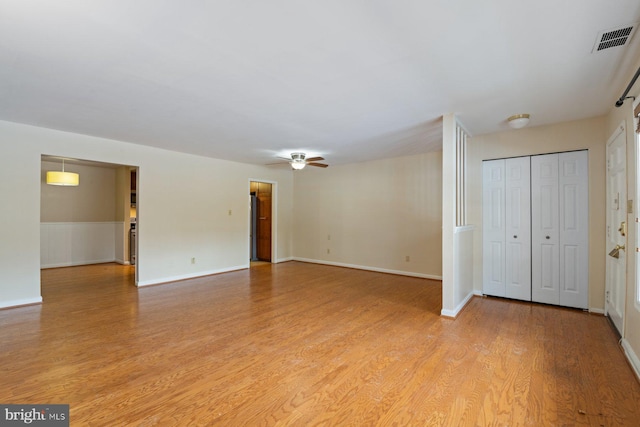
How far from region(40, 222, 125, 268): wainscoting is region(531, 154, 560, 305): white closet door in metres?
8.54

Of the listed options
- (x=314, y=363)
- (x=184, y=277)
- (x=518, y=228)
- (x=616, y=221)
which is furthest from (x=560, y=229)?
(x=184, y=277)

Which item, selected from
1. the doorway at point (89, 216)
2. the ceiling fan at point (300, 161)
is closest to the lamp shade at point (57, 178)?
the doorway at point (89, 216)

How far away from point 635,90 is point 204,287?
222 inches

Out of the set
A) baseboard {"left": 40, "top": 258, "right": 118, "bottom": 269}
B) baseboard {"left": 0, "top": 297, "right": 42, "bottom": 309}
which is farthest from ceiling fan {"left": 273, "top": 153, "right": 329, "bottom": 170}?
Result: baseboard {"left": 40, "top": 258, "right": 118, "bottom": 269}

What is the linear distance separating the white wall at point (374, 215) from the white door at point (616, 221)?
2316 mm

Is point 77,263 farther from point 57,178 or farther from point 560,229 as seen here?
point 560,229

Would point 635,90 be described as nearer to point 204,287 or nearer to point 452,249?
point 452,249

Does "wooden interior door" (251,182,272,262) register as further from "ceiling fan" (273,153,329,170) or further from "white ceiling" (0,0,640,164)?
"white ceiling" (0,0,640,164)

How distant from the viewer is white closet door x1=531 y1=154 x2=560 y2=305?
3.84 metres

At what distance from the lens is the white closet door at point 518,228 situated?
4.01 m

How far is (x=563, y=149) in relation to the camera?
379cm

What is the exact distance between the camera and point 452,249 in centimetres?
347

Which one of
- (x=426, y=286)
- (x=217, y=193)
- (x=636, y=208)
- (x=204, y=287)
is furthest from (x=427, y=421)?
(x=217, y=193)

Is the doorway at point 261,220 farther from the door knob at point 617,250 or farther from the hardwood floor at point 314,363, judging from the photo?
the door knob at point 617,250
